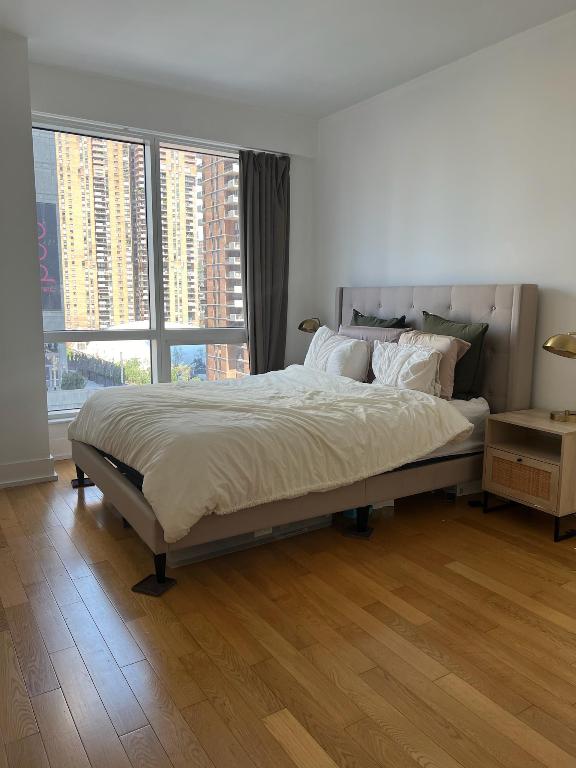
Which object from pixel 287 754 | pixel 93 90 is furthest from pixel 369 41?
pixel 287 754

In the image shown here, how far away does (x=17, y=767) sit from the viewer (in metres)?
1.53

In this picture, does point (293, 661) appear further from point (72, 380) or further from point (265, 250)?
point (265, 250)

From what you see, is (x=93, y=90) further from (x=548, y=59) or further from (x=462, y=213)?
(x=548, y=59)

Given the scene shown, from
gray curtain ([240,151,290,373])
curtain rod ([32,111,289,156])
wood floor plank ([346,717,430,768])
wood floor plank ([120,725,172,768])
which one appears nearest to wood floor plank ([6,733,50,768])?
wood floor plank ([120,725,172,768])

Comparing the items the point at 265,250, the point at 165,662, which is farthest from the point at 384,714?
the point at 265,250

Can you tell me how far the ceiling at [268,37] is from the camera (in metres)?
3.12

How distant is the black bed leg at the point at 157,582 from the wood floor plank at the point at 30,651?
16.8 inches

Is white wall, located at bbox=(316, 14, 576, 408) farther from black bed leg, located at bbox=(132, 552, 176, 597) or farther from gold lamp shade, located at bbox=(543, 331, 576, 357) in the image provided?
black bed leg, located at bbox=(132, 552, 176, 597)

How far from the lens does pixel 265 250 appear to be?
5109 millimetres

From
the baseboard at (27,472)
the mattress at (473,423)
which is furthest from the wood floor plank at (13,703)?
the mattress at (473,423)

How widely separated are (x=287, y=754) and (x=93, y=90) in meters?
4.33

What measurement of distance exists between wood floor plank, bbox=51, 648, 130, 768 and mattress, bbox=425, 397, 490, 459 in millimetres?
2203

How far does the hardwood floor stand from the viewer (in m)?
1.61

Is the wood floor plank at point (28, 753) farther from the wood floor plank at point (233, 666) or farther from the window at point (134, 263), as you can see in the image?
the window at point (134, 263)
